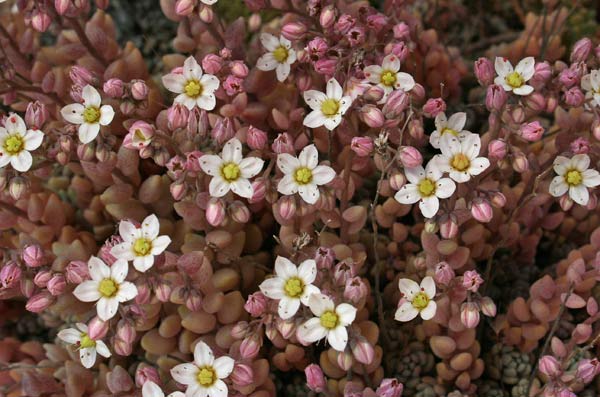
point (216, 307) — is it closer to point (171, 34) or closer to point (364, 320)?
point (364, 320)

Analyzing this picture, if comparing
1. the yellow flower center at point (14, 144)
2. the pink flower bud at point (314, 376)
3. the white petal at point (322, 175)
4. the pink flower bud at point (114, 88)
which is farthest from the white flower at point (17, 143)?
the pink flower bud at point (314, 376)

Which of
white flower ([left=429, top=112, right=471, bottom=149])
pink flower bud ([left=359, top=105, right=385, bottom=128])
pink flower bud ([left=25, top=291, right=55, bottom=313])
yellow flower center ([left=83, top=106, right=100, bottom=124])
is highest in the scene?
yellow flower center ([left=83, top=106, right=100, bottom=124])

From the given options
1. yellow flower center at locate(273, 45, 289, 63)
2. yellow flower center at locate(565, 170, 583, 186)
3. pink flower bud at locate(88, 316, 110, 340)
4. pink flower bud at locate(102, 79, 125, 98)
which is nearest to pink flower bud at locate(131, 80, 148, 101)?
pink flower bud at locate(102, 79, 125, 98)

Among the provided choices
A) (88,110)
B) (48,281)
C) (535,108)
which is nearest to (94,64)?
(88,110)

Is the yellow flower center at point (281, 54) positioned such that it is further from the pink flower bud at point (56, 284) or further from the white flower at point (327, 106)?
the pink flower bud at point (56, 284)

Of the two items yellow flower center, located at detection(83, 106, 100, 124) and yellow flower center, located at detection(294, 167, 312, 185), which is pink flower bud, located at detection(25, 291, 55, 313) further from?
yellow flower center, located at detection(294, 167, 312, 185)

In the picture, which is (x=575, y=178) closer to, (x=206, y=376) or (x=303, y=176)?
(x=303, y=176)

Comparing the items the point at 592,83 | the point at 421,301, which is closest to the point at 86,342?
the point at 421,301
